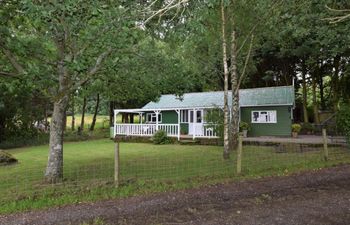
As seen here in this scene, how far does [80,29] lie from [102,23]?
2.35ft

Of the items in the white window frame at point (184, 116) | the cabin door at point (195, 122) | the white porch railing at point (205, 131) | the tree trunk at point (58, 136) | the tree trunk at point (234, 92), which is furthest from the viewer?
the white window frame at point (184, 116)

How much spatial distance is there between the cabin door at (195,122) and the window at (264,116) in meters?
4.05

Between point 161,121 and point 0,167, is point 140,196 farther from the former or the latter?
point 161,121

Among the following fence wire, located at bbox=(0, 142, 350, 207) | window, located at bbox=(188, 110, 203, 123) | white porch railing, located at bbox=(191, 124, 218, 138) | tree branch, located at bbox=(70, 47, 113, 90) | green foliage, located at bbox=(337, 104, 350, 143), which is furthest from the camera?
window, located at bbox=(188, 110, 203, 123)

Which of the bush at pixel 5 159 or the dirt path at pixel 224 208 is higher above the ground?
the bush at pixel 5 159

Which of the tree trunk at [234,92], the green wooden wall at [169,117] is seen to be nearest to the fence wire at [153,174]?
the tree trunk at [234,92]

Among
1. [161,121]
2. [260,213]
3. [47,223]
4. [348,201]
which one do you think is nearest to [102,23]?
[47,223]

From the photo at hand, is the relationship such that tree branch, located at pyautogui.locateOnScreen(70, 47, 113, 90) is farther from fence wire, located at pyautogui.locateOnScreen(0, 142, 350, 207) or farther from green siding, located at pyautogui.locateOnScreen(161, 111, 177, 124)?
green siding, located at pyautogui.locateOnScreen(161, 111, 177, 124)

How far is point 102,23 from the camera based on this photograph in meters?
6.56

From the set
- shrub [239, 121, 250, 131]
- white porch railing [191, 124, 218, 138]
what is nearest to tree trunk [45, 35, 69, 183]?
white porch railing [191, 124, 218, 138]

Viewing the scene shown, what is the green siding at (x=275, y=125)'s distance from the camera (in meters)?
26.3

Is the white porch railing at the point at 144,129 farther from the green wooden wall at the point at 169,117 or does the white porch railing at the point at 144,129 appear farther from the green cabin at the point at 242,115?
the green wooden wall at the point at 169,117

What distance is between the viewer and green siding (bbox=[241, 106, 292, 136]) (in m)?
26.3

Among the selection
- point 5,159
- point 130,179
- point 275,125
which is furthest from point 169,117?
point 130,179
